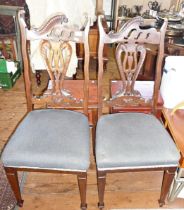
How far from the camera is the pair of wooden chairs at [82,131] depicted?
1109 mm

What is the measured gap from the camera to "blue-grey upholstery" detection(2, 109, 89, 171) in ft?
3.61

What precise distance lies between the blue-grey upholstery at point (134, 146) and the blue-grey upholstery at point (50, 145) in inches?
3.6

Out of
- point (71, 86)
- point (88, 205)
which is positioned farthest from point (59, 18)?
point (88, 205)

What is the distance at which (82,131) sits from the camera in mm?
1251

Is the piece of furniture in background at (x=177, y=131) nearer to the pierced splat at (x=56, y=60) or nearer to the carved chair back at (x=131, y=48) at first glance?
the carved chair back at (x=131, y=48)

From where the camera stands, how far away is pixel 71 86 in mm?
1715

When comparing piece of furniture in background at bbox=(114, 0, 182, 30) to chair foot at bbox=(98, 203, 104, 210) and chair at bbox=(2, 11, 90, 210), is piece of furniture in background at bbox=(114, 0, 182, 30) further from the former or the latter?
chair foot at bbox=(98, 203, 104, 210)

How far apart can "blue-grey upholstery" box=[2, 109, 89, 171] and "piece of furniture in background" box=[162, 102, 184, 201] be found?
496mm

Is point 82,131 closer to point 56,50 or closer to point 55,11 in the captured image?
point 56,50

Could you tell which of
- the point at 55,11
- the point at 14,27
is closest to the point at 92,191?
the point at 55,11

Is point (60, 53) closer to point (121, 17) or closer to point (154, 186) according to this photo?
point (154, 186)

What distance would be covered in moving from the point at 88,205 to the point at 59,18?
1.07 m

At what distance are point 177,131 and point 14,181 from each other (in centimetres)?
95

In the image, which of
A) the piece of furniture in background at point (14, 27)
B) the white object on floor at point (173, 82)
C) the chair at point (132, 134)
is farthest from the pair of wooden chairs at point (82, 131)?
the piece of furniture in background at point (14, 27)
